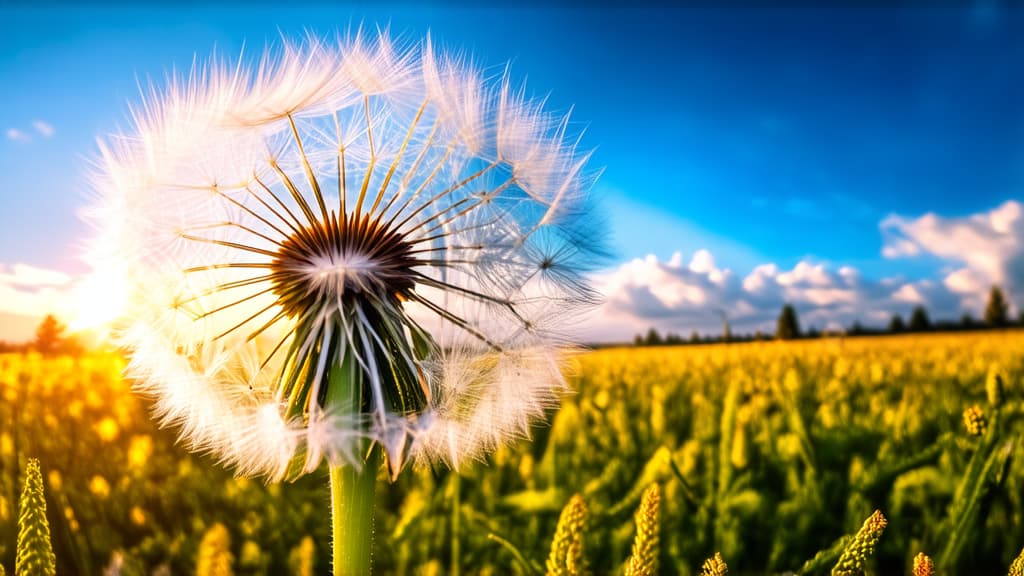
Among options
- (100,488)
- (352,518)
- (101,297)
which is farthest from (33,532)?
(100,488)

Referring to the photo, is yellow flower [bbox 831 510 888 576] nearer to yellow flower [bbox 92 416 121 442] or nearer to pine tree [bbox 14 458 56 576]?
pine tree [bbox 14 458 56 576]

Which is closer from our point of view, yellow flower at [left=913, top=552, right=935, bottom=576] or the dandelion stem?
yellow flower at [left=913, top=552, right=935, bottom=576]

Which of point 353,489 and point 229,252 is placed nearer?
point 353,489

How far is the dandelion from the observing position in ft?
5.27

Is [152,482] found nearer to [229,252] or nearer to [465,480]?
[465,480]

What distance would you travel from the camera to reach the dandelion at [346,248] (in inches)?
63.3

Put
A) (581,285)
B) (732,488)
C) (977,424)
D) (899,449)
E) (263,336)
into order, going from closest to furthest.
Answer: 1. (977,424)
2. (581,285)
3. (263,336)
4. (732,488)
5. (899,449)

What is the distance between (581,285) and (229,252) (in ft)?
3.02

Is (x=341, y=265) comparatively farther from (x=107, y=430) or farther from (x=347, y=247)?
(x=107, y=430)

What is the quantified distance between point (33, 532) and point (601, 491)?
8.98ft

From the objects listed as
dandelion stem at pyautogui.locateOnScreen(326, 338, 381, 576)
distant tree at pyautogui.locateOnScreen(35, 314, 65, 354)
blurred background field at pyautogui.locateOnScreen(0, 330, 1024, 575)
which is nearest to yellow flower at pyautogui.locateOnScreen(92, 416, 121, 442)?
blurred background field at pyautogui.locateOnScreen(0, 330, 1024, 575)

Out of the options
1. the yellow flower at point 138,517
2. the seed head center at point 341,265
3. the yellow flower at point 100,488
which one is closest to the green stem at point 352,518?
the seed head center at point 341,265

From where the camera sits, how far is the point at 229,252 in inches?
74.5

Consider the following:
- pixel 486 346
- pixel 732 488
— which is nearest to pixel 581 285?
pixel 486 346
